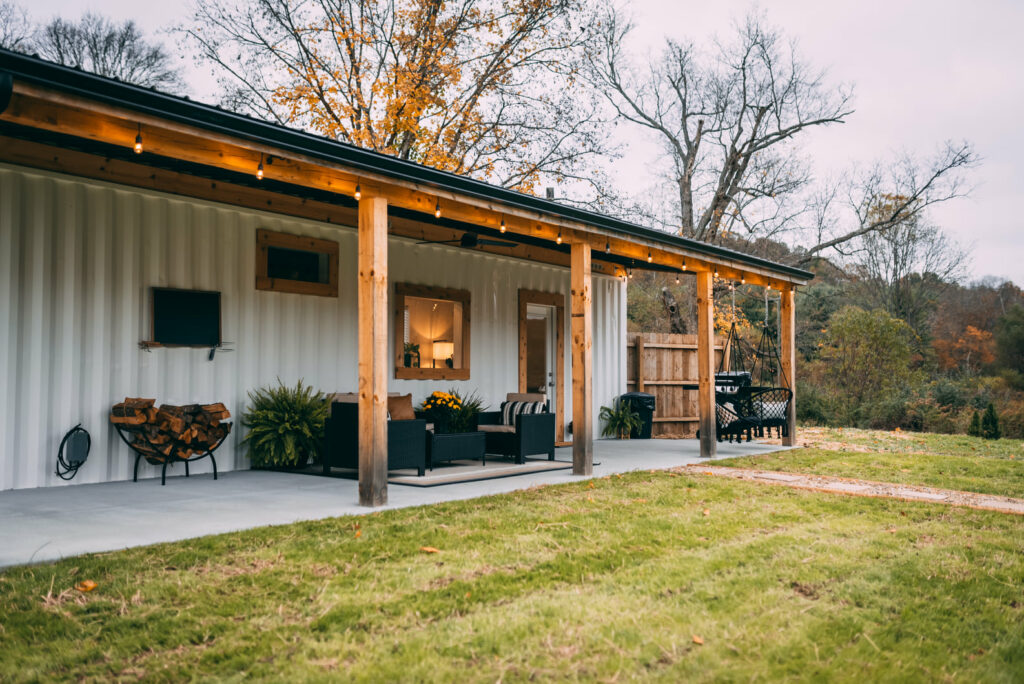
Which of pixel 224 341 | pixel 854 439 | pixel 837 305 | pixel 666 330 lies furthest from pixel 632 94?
pixel 224 341

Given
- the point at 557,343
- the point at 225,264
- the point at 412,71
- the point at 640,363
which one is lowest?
the point at 640,363

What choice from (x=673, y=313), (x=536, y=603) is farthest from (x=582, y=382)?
(x=673, y=313)

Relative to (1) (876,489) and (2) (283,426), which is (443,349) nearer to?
(2) (283,426)

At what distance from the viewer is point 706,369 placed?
364 inches

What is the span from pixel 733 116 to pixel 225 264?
16041mm

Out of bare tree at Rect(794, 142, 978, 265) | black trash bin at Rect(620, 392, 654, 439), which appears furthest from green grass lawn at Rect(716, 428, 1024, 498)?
bare tree at Rect(794, 142, 978, 265)

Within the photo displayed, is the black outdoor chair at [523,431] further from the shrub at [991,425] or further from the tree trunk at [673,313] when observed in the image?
the tree trunk at [673,313]

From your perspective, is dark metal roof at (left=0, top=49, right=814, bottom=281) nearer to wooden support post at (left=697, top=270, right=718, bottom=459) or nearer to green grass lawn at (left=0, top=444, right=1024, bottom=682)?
green grass lawn at (left=0, top=444, right=1024, bottom=682)

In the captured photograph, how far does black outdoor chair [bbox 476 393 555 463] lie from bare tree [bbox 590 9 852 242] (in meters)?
12.7

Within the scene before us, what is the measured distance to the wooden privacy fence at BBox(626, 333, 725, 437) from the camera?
12523mm

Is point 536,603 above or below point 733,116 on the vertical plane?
below

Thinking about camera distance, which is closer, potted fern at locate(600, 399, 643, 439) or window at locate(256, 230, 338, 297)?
window at locate(256, 230, 338, 297)

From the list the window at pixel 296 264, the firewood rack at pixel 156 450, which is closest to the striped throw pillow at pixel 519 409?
the window at pixel 296 264

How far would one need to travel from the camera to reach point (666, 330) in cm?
2152
